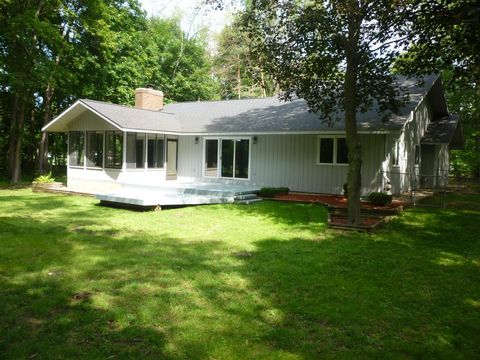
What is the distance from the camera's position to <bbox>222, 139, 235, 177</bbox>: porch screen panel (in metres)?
18.0

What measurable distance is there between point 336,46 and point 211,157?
32.6ft

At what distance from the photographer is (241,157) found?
17.7m

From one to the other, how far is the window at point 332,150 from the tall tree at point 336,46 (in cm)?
355

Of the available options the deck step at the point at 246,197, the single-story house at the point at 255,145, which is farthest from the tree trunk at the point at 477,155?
the deck step at the point at 246,197

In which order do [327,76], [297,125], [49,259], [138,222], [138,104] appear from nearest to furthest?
[49,259] < [138,222] < [327,76] < [297,125] < [138,104]

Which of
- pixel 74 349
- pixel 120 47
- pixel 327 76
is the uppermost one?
pixel 120 47

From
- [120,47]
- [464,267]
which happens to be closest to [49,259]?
[464,267]

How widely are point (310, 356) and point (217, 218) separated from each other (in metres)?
7.20

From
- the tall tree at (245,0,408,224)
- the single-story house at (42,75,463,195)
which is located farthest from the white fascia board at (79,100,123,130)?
the tall tree at (245,0,408,224)

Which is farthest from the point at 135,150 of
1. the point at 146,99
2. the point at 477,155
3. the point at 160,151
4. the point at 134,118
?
the point at 477,155

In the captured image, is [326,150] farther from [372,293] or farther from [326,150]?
[372,293]

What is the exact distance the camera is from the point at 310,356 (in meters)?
3.59

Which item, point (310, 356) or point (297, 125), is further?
point (297, 125)

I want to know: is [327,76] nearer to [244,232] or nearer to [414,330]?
[244,232]
